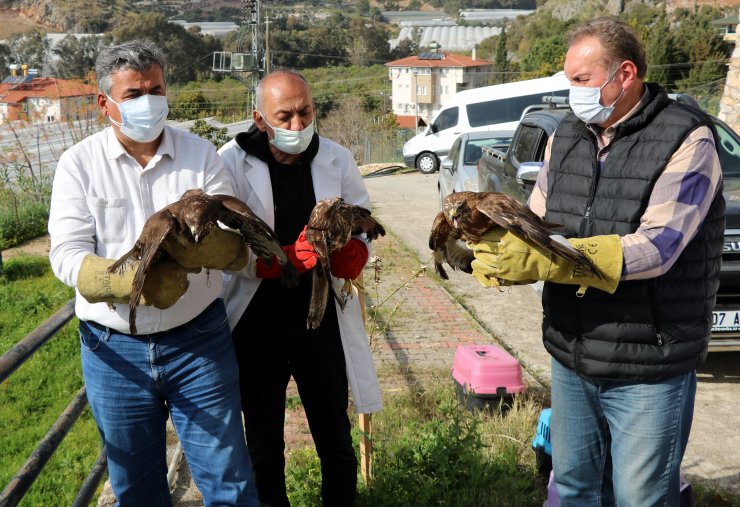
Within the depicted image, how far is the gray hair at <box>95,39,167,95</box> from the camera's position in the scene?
2840 mm

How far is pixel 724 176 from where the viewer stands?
6684 millimetres

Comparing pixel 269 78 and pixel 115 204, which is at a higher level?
pixel 269 78

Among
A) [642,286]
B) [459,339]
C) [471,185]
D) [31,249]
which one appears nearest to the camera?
[642,286]

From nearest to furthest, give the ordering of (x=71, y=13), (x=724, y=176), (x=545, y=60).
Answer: (x=724, y=176)
(x=545, y=60)
(x=71, y=13)

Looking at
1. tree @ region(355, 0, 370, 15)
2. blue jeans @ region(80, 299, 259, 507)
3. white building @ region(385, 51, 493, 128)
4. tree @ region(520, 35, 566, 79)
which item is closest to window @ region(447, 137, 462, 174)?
blue jeans @ region(80, 299, 259, 507)

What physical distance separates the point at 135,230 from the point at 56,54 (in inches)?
2077

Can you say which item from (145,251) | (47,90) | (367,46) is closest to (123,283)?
(145,251)

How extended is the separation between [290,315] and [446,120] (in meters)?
21.6

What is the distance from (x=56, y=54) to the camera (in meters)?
49.5

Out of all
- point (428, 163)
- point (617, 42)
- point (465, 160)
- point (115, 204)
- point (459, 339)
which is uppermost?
point (617, 42)

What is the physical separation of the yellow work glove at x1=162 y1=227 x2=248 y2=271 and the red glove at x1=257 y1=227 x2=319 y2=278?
0.84 feet

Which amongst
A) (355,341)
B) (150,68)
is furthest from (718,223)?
(150,68)

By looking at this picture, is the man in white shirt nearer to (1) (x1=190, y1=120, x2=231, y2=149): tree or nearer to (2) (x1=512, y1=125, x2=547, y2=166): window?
(2) (x1=512, y1=125, x2=547, y2=166): window

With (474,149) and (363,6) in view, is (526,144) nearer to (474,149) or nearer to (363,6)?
(474,149)
